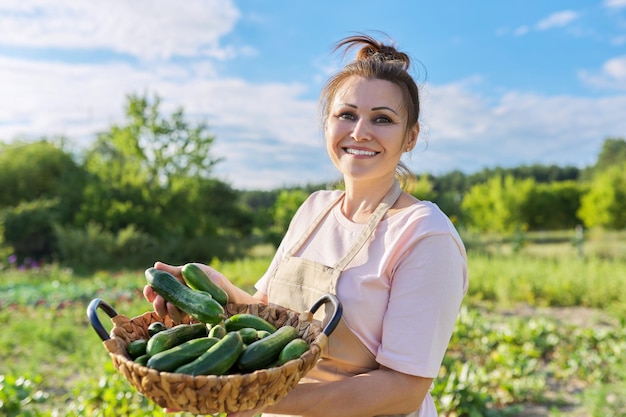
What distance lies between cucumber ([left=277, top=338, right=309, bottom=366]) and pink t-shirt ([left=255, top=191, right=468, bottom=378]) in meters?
0.30

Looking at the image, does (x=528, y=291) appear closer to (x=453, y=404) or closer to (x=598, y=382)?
(x=598, y=382)

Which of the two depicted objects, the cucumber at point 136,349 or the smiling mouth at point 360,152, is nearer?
the cucumber at point 136,349

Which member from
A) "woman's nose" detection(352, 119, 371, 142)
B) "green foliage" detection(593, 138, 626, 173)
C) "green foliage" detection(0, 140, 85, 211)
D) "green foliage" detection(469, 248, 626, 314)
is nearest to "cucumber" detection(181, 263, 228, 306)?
"woman's nose" detection(352, 119, 371, 142)

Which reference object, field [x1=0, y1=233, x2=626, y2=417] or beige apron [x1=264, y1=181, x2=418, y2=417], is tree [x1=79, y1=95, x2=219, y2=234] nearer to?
field [x1=0, y1=233, x2=626, y2=417]

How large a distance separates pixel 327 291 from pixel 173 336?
1.92 ft

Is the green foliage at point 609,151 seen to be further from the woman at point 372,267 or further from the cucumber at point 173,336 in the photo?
the cucumber at point 173,336

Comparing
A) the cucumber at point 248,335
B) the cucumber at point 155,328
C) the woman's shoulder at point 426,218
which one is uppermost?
the woman's shoulder at point 426,218

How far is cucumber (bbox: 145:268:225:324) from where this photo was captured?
82.0 inches

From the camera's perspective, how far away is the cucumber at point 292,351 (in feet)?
5.86

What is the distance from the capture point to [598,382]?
564 cm

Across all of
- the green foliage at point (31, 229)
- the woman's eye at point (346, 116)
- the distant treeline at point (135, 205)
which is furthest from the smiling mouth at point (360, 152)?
the green foliage at point (31, 229)

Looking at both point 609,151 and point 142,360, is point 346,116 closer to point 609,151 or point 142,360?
point 142,360

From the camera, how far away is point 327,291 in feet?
7.02

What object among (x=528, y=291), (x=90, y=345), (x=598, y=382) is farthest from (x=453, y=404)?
(x=528, y=291)
